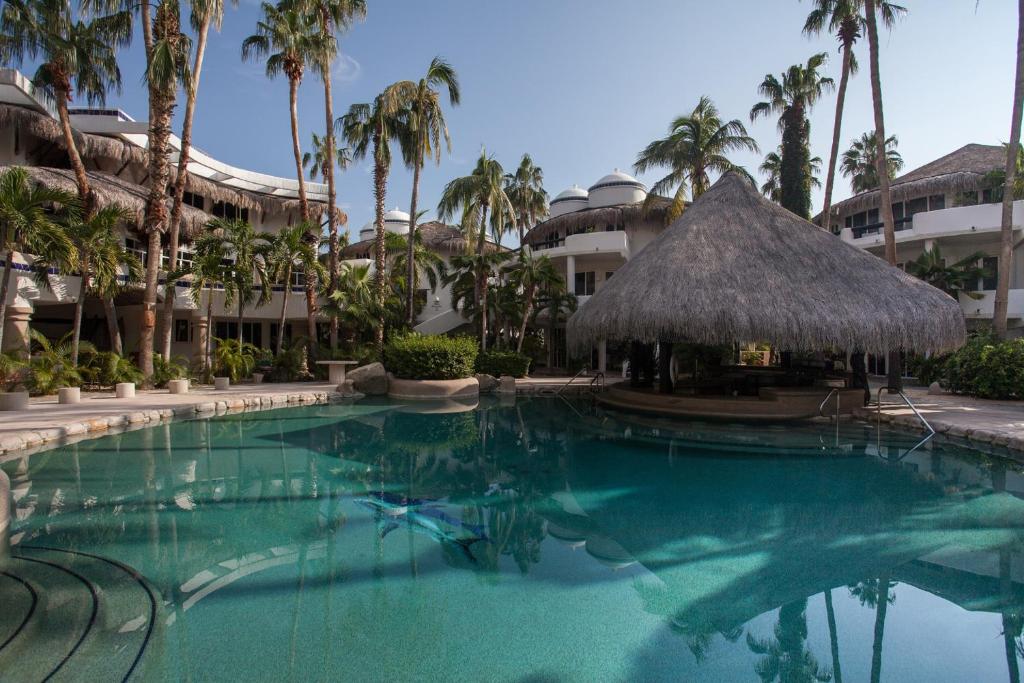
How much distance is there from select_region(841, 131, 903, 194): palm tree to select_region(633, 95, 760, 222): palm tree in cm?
1707

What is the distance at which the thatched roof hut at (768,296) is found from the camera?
12031 mm

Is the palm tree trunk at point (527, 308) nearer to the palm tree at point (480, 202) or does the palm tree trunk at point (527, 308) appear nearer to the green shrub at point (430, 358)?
the palm tree at point (480, 202)

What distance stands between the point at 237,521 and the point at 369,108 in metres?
18.8

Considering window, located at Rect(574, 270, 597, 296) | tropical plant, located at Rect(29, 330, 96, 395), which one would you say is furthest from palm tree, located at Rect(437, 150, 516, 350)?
tropical plant, located at Rect(29, 330, 96, 395)

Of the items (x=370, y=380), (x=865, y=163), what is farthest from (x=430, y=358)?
(x=865, y=163)

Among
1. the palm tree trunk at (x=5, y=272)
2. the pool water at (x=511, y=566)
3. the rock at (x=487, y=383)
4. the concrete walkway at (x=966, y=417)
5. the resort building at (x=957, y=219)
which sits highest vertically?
the resort building at (x=957, y=219)

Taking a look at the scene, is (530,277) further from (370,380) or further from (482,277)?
(370,380)

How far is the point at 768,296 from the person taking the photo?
12414 millimetres

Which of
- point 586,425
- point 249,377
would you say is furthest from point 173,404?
point 586,425

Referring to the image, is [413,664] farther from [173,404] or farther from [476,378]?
[476,378]

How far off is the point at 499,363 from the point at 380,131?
31.8 ft

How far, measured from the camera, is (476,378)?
18.5m

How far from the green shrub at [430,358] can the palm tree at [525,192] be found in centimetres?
1445

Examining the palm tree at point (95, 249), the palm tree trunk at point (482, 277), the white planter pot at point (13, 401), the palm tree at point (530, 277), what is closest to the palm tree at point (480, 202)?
the palm tree trunk at point (482, 277)
